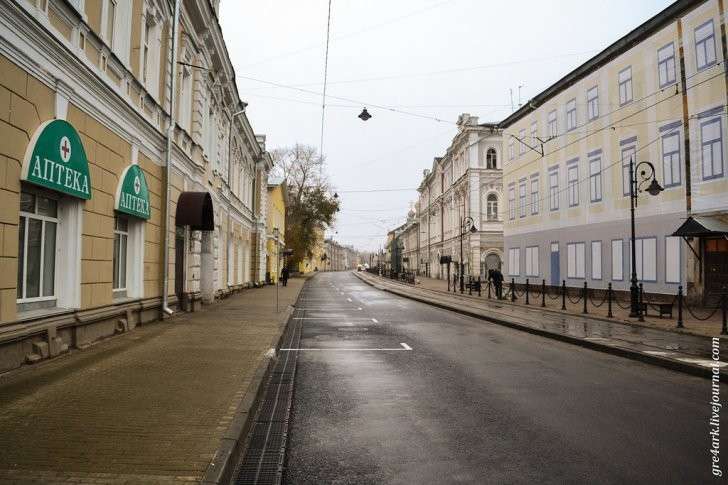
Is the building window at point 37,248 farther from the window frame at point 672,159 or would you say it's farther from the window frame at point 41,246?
the window frame at point 672,159

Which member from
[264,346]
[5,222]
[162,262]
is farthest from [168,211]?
[5,222]

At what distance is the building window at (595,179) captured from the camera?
26583 millimetres

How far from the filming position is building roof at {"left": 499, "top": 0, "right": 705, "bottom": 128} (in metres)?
21.1

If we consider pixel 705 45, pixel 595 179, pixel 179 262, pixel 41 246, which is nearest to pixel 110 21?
pixel 41 246

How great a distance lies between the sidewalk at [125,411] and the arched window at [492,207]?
44255 millimetres

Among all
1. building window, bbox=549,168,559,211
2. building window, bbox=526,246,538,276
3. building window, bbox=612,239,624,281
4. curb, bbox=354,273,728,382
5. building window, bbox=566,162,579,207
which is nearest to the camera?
curb, bbox=354,273,728,382

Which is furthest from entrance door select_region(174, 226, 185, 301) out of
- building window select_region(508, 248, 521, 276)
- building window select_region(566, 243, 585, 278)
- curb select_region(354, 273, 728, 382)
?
building window select_region(508, 248, 521, 276)

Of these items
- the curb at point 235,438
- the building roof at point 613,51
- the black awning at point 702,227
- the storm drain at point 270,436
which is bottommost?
the storm drain at point 270,436

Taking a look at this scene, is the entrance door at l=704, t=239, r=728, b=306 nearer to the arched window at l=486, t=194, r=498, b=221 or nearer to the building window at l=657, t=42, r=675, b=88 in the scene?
the building window at l=657, t=42, r=675, b=88

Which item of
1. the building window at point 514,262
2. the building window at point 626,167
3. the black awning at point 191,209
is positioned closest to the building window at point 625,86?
the building window at point 626,167

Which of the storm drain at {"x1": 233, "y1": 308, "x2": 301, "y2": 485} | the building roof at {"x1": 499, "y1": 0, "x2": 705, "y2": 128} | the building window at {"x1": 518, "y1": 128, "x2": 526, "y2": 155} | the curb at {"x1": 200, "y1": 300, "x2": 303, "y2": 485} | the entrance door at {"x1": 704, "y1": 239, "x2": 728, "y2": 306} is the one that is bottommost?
the storm drain at {"x1": 233, "y1": 308, "x2": 301, "y2": 485}

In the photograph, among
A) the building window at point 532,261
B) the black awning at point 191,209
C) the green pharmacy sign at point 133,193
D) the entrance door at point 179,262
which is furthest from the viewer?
the building window at point 532,261

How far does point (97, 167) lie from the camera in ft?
32.3

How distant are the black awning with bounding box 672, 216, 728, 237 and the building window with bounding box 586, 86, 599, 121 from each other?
30.2 feet
